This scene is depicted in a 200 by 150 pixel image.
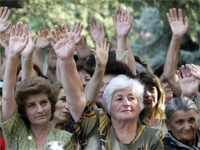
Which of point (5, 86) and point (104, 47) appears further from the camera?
point (104, 47)

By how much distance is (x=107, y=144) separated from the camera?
3.72 metres

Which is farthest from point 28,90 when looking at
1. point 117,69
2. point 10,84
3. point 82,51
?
point 82,51

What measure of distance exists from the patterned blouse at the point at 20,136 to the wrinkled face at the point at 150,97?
111cm

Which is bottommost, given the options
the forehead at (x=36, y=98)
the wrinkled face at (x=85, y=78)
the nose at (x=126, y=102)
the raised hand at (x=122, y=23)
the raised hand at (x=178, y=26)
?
the nose at (x=126, y=102)

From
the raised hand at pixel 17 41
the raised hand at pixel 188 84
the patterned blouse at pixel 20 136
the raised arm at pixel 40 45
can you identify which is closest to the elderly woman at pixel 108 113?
the patterned blouse at pixel 20 136

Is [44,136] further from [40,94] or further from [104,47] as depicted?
[104,47]

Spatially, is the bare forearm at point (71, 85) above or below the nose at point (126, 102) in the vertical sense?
above

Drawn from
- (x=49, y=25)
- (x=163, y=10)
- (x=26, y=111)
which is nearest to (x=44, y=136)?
(x=26, y=111)

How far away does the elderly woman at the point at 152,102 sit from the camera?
4.67 m

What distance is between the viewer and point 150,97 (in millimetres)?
4680

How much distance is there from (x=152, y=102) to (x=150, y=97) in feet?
0.20

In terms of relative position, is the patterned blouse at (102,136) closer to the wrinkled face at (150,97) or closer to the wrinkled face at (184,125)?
the wrinkled face at (184,125)

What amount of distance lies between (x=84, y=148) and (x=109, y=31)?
296 inches

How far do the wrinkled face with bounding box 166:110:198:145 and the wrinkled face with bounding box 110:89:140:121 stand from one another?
594mm
